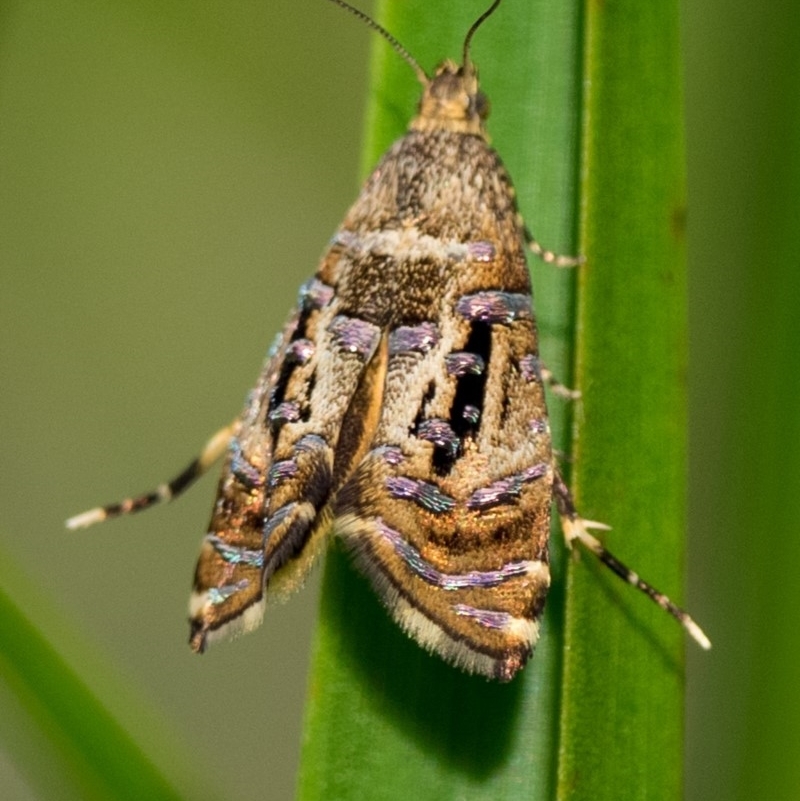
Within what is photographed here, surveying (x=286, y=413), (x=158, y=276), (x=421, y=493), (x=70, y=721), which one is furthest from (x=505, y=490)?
(x=158, y=276)

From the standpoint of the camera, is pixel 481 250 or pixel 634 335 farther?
pixel 481 250

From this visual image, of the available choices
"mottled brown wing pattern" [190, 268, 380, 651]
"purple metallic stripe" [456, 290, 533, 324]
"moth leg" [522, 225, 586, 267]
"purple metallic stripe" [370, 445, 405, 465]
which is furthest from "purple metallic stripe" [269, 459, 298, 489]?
"moth leg" [522, 225, 586, 267]

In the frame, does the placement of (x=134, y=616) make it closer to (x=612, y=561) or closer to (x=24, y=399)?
(x=24, y=399)

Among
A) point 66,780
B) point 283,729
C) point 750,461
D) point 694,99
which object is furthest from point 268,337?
point 66,780

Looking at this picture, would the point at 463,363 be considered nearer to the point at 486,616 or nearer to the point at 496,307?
the point at 496,307

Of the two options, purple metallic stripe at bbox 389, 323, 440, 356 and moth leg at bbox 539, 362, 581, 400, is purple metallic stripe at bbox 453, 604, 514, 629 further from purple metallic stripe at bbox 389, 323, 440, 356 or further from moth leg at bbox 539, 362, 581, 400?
purple metallic stripe at bbox 389, 323, 440, 356

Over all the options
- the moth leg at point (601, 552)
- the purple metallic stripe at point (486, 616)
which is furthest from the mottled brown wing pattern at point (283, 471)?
the moth leg at point (601, 552)
